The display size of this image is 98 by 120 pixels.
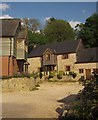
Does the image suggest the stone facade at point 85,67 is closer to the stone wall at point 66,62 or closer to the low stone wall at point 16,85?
the stone wall at point 66,62

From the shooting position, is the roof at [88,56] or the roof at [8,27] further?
the roof at [88,56]

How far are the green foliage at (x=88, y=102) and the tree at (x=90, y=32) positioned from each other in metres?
52.8

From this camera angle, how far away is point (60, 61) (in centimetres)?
5875

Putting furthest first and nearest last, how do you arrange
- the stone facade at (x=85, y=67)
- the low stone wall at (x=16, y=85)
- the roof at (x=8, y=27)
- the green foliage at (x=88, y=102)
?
1. the stone facade at (x=85, y=67)
2. the roof at (x=8, y=27)
3. the low stone wall at (x=16, y=85)
4. the green foliage at (x=88, y=102)

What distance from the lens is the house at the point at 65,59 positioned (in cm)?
5520

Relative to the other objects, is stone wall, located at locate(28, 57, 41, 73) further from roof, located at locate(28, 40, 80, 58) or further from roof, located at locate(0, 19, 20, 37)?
roof, located at locate(0, 19, 20, 37)

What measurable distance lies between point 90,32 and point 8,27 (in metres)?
35.5

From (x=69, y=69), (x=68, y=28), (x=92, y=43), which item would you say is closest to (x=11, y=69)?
(x=69, y=69)

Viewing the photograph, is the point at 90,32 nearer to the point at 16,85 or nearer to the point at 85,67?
the point at 85,67

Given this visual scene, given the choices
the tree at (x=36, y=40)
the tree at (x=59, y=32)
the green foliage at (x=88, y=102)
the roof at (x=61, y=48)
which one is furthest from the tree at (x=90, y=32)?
the green foliage at (x=88, y=102)

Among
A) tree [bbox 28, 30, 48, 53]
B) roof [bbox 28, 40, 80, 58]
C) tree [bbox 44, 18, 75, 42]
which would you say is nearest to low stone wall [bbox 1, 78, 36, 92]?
roof [bbox 28, 40, 80, 58]

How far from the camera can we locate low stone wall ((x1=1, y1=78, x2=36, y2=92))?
30.0 metres

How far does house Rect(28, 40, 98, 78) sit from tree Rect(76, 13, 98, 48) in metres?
9.88

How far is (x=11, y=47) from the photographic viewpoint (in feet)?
121
